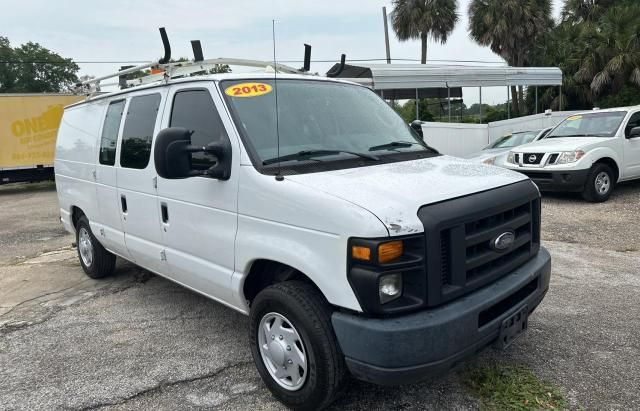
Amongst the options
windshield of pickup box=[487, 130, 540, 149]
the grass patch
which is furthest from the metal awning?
the grass patch

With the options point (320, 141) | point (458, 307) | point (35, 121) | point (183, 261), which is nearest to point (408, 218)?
point (458, 307)

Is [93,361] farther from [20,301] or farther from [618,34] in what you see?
[618,34]

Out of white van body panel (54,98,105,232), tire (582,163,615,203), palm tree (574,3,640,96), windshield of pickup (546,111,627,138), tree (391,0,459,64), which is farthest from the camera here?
tree (391,0,459,64)

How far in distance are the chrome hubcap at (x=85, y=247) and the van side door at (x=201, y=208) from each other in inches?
90.8

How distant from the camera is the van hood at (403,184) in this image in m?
2.52

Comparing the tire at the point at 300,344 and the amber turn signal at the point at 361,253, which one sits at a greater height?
the amber turn signal at the point at 361,253

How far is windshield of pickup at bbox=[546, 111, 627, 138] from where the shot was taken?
952cm

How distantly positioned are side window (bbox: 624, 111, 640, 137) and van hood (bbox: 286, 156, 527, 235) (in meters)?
7.55

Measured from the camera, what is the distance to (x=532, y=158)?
30.8ft

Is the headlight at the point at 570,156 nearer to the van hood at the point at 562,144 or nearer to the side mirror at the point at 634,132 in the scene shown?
the van hood at the point at 562,144

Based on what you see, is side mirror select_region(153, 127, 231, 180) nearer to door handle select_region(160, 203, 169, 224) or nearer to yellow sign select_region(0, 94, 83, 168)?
door handle select_region(160, 203, 169, 224)

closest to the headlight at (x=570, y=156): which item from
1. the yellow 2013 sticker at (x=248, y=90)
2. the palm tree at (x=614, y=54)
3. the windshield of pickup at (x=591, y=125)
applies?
the windshield of pickup at (x=591, y=125)

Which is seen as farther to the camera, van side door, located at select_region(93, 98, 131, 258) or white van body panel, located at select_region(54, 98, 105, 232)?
white van body panel, located at select_region(54, 98, 105, 232)

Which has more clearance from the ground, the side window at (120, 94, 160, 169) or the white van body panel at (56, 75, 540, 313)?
the side window at (120, 94, 160, 169)
